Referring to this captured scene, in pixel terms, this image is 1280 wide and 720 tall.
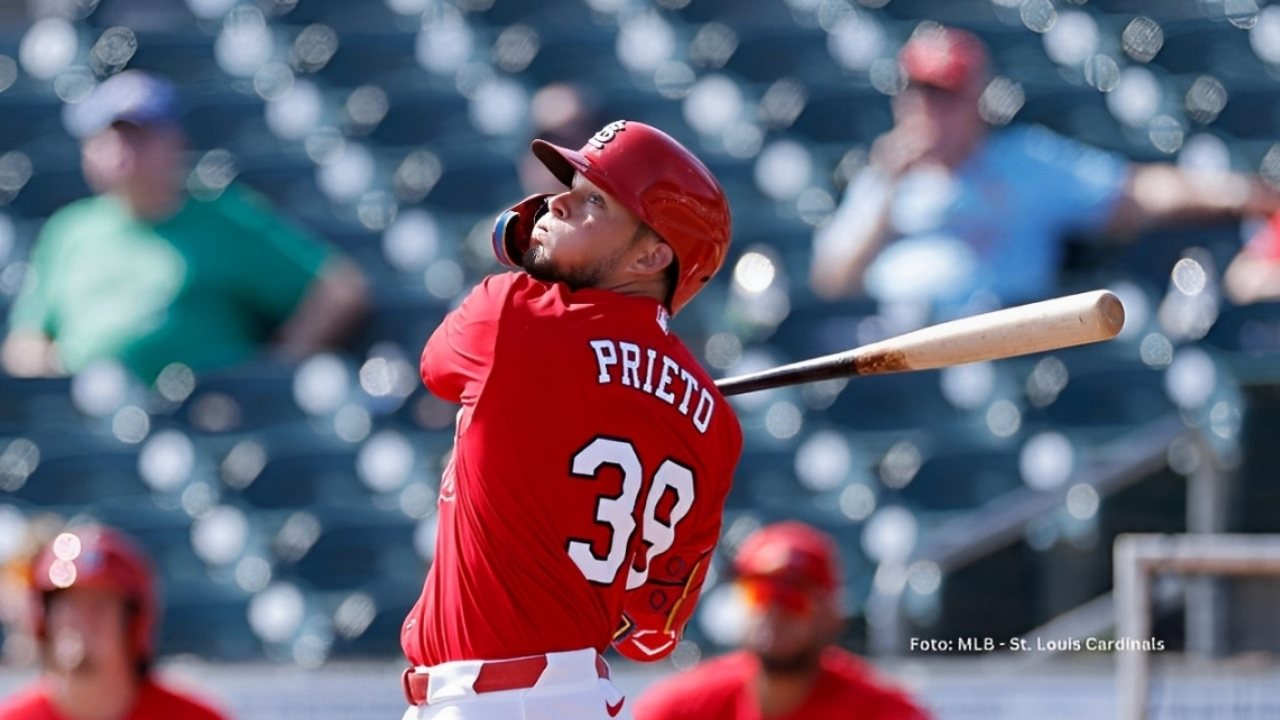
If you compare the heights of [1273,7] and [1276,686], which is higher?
[1273,7]

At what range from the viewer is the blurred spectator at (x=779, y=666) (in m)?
4.36

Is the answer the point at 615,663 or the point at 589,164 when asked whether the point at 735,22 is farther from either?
the point at 589,164

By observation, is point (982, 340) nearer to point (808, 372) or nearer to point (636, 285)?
point (808, 372)

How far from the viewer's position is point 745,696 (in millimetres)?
4398

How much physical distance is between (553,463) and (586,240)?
308 millimetres

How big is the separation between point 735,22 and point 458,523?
3.88 m

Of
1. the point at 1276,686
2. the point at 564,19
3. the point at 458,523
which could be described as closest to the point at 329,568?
the point at 564,19

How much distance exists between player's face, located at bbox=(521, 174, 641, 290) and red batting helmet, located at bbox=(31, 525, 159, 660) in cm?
186

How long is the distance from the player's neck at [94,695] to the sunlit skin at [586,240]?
1.87 metres

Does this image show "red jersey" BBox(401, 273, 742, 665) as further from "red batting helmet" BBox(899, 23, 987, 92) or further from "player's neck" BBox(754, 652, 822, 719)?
"red batting helmet" BBox(899, 23, 987, 92)

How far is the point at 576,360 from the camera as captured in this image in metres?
2.62

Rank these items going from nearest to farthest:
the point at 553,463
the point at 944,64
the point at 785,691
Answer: the point at 553,463 → the point at 785,691 → the point at 944,64

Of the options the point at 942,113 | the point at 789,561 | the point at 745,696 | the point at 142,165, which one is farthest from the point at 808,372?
the point at 142,165

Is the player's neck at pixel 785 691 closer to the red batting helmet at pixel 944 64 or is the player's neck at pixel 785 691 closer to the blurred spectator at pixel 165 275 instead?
the red batting helmet at pixel 944 64
